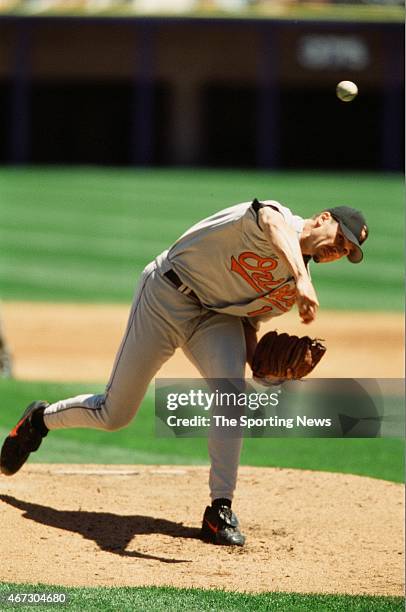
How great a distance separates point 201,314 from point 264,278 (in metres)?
0.40

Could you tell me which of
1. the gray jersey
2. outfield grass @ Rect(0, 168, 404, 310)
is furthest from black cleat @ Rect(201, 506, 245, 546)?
outfield grass @ Rect(0, 168, 404, 310)

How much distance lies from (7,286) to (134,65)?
67.4ft

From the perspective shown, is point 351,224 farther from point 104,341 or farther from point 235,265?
point 104,341

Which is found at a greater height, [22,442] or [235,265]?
[235,265]

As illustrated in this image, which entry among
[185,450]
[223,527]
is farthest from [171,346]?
[185,450]

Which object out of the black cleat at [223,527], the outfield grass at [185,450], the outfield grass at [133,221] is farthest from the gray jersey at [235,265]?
the outfield grass at [133,221]

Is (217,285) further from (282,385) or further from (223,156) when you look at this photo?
(223,156)

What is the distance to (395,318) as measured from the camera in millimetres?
13523

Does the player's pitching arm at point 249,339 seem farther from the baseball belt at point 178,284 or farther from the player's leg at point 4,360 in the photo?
the player's leg at point 4,360

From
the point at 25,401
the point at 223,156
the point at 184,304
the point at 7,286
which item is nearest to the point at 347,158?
the point at 223,156

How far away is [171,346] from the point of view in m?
5.01

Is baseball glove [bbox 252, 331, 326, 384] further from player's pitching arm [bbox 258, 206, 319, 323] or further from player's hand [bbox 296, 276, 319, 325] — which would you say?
player's hand [bbox 296, 276, 319, 325]

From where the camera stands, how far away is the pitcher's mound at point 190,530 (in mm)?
4590

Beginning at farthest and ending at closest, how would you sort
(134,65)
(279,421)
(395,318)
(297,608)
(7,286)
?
1. (134,65)
2. (7,286)
3. (395,318)
4. (279,421)
5. (297,608)
